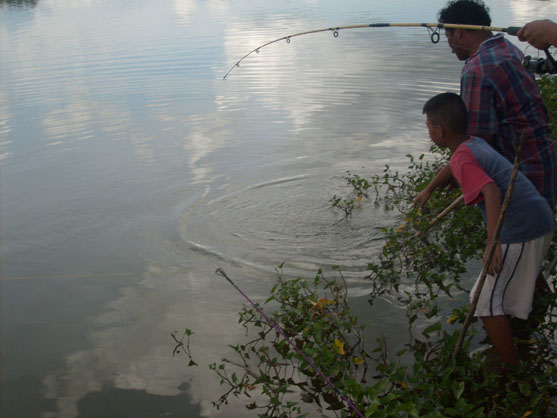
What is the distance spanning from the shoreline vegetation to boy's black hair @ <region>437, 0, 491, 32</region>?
1245 millimetres

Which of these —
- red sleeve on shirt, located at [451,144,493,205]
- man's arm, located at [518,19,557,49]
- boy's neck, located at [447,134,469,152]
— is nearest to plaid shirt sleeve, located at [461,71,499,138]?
boy's neck, located at [447,134,469,152]

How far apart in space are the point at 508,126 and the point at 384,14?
855 inches

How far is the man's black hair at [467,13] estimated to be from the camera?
364cm

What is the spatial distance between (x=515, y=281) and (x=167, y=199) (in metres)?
4.71

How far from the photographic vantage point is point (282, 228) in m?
5.88

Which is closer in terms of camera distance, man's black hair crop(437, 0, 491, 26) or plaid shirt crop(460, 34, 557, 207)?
plaid shirt crop(460, 34, 557, 207)

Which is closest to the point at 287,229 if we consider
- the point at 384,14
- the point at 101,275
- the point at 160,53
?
the point at 101,275

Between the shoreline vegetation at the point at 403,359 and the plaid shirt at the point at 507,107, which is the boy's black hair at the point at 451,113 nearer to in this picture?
the plaid shirt at the point at 507,107

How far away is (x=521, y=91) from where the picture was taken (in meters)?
3.26

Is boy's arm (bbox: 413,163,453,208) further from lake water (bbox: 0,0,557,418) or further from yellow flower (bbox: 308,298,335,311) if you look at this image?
lake water (bbox: 0,0,557,418)

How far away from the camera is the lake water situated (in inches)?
160

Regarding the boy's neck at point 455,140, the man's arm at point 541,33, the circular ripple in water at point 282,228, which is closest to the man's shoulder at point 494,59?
the man's arm at point 541,33

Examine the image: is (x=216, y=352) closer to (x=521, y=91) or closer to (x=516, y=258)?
(x=516, y=258)

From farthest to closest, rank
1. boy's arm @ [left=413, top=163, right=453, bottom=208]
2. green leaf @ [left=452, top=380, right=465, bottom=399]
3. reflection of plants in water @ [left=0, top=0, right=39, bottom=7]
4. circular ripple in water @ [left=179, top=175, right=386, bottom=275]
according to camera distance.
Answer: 1. reflection of plants in water @ [left=0, top=0, right=39, bottom=7]
2. circular ripple in water @ [left=179, top=175, right=386, bottom=275]
3. boy's arm @ [left=413, top=163, right=453, bottom=208]
4. green leaf @ [left=452, top=380, right=465, bottom=399]
